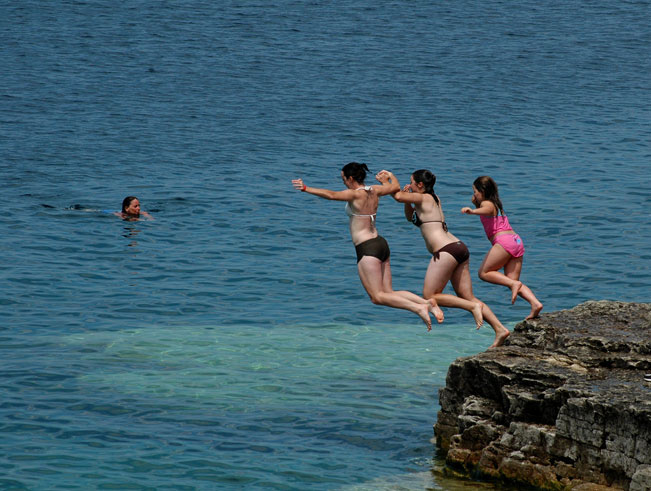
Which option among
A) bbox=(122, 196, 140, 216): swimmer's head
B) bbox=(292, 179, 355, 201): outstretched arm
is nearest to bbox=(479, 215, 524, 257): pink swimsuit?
bbox=(292, 179, 355, 201): outstretched arm

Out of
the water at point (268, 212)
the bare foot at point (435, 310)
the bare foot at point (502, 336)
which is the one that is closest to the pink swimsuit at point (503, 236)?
the bare foot at point (502, 336)

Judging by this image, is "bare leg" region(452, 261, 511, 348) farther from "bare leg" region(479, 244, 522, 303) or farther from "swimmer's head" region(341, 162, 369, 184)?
"swimmer's head" region(341, 162, 369, 184)

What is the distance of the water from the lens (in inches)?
704

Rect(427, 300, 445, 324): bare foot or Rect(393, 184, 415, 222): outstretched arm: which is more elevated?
Rect(393, 184, 415, 222): outstretched arm

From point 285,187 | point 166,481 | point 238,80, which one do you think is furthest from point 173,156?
point 166,481

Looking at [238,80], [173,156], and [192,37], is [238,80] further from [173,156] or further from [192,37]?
[173,156]

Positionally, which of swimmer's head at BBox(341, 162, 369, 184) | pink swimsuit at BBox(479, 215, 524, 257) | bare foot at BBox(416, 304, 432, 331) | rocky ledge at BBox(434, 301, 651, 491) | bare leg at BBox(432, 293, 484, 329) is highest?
swimmer's head at BBox(341, 162, 369, 184)

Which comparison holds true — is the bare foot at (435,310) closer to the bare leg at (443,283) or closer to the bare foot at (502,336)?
the bare leg at (443,283)

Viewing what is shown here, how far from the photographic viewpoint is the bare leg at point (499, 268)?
15.4 m

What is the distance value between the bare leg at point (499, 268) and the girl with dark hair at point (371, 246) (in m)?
1.17

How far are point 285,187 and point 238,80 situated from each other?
55.7ft

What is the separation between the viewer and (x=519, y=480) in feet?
49.2

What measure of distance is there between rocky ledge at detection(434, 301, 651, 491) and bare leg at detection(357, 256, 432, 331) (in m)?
1.80

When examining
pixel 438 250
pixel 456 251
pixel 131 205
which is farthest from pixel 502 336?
pixel 131 205
